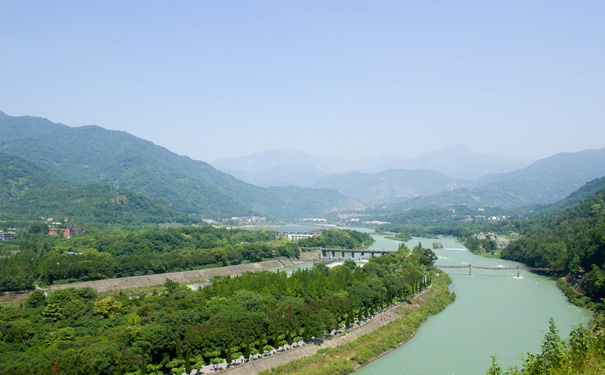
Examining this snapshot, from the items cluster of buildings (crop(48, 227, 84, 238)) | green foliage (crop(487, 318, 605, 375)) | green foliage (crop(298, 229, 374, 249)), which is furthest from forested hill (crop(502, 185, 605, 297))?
cluster of buildings (crop(48, 227, 84, 238))

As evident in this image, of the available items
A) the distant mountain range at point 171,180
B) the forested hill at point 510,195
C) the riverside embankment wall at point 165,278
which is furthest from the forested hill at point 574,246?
the forested hill at point 510,195

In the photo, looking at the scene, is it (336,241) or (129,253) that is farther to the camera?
(336,241)

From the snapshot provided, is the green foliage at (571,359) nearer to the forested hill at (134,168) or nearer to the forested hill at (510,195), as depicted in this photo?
the forested hill at (134,168)

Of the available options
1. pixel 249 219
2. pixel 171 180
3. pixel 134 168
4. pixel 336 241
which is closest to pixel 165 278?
pixel 336 241

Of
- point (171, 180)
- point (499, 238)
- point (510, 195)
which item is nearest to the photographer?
point (499, 238)

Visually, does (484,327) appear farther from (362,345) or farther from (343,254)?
(343,254)

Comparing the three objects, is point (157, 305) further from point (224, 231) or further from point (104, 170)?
point (104, 170)

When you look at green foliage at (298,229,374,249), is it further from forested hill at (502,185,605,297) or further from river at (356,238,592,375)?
river at (356,238,592,375)

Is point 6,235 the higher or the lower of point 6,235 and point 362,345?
the higher
